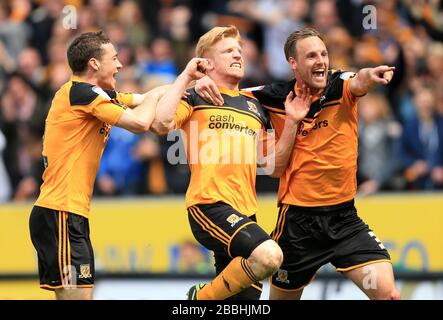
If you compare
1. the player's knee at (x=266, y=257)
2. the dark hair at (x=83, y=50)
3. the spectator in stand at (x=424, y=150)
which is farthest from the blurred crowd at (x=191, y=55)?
the player's knee at (x=266, y=257)

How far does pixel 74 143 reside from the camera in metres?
8.36

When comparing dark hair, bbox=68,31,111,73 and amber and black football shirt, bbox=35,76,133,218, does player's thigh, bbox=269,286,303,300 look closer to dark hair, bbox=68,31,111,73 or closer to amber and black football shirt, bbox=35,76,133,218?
amber and black football shirt, bbox=35,76,133,218

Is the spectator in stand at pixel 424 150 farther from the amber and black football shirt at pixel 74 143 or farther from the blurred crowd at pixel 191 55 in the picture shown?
the amber and black football shirt at pixel 74 143

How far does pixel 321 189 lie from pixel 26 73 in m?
7.30

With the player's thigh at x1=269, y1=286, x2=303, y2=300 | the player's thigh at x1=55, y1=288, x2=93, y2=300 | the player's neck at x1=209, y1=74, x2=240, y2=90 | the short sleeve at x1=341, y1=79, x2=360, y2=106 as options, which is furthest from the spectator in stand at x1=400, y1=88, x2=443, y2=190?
the player's thigh at x1=55, y1=288, x2=93, y2=300

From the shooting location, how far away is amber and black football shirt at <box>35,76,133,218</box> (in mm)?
8297

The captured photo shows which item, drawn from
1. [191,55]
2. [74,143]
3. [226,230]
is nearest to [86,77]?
[74,143]

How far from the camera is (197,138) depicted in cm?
853

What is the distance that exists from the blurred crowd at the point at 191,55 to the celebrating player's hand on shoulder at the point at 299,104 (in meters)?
3.97

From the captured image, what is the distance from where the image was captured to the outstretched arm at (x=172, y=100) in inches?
326

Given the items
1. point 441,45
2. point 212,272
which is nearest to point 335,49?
point 441,45

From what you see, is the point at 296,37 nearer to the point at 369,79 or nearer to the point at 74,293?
the point at 369,79

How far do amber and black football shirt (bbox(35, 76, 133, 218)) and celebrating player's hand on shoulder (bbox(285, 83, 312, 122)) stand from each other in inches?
53.5
